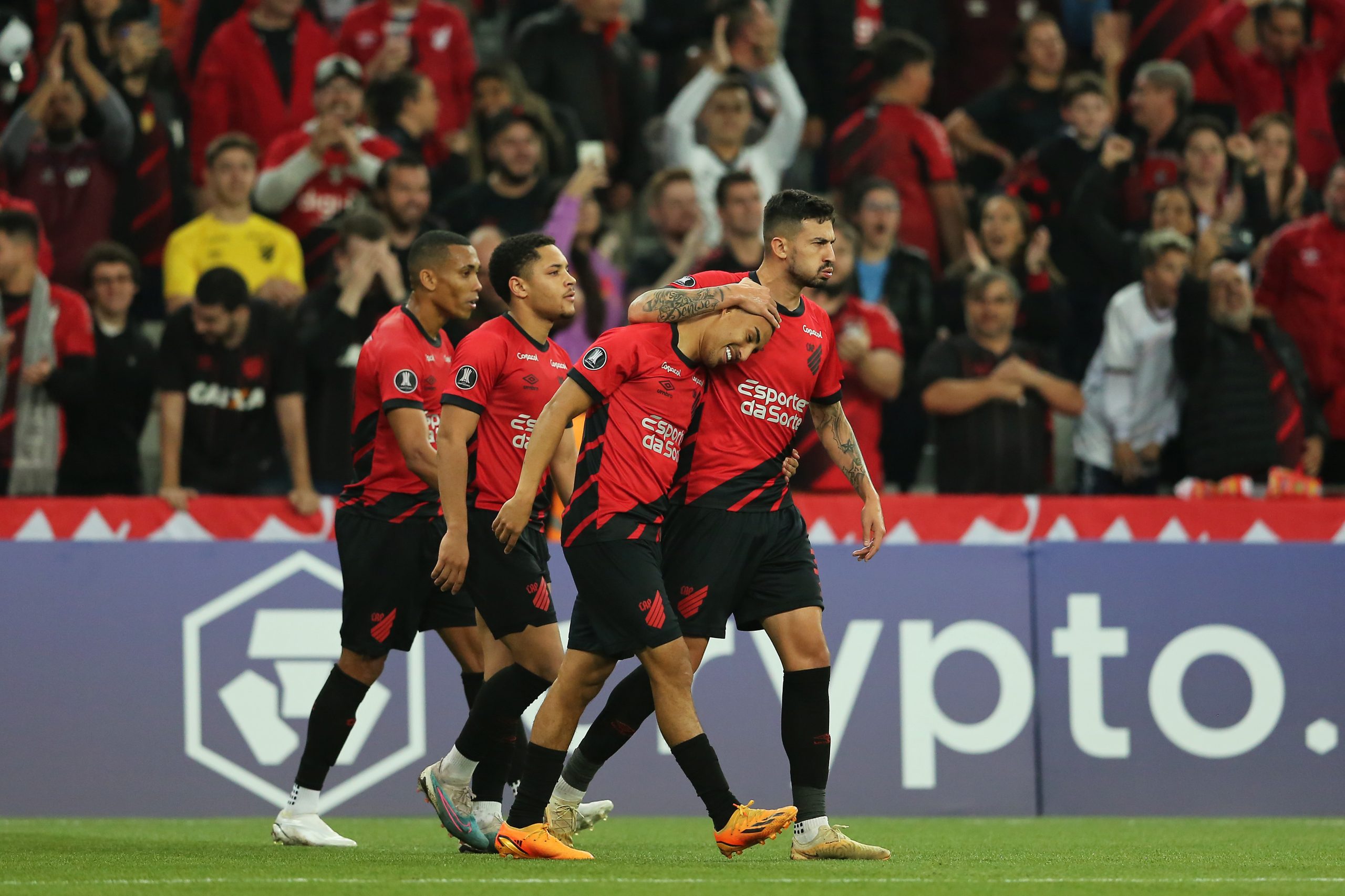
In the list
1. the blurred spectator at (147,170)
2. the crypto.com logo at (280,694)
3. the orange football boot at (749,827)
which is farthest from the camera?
the blurred spectator at (147,170)

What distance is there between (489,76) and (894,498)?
4935 mm

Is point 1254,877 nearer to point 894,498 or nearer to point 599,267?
point 894,498

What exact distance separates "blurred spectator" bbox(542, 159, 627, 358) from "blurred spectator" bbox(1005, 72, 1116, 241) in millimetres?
3230

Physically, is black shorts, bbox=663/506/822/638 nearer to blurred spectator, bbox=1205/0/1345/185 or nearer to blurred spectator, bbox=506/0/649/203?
blurred spectator, bbox=506/0/649/203

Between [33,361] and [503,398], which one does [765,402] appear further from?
[33,361]

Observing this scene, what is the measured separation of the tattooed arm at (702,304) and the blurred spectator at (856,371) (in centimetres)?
442

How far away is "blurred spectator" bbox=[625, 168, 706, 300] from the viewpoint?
40.7ft

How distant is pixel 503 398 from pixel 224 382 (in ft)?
13.1

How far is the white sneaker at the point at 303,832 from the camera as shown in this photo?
7.67 m

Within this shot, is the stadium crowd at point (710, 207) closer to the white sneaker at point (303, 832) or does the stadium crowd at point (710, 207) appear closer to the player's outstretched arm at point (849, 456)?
the white sneaker at point (303, 832)

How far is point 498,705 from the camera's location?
24.1 feet

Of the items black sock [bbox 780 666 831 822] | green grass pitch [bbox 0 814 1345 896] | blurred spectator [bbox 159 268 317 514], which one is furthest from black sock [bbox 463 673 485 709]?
blurred spectator [bbox 159 268 317 514]

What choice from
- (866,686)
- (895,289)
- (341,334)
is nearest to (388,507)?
(866,686)

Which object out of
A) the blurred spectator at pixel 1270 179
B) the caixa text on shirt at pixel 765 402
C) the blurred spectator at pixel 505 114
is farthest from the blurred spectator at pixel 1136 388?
the caixa text on shirt at pixel 765 402
